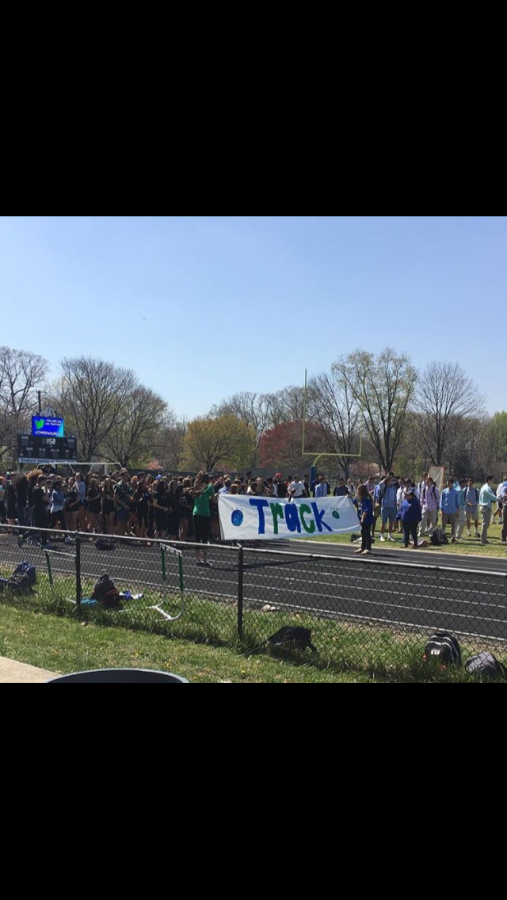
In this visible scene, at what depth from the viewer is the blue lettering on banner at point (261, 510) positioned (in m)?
16.8

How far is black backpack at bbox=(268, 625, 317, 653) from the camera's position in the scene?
716 centimetres

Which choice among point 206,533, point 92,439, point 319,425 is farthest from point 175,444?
point 206,533

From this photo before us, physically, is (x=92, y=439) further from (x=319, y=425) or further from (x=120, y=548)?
(x=120, y=548)

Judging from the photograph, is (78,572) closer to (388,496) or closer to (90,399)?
(388,496)

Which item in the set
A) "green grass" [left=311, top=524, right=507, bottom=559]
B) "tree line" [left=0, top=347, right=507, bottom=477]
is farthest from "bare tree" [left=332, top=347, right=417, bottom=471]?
"green grass" [left=311, top=524, right=507, bottom=559]

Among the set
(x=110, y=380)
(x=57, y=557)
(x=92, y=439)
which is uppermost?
(x=110, y=380)

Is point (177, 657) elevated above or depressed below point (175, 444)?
below

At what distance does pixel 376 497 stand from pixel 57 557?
1362 cm

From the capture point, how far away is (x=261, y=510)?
16891mm

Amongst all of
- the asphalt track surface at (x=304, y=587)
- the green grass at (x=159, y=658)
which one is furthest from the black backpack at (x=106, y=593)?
the green grass at (x=159, y=658)

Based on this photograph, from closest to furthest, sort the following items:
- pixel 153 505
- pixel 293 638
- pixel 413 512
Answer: pixel 293 638 → pixel 153 505 → pixel 413 512

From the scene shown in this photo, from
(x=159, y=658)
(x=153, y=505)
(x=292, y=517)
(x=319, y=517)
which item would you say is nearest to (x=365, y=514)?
(x=319, y=517)

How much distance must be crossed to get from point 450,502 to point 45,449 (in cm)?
2165

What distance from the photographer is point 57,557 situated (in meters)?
10.1
